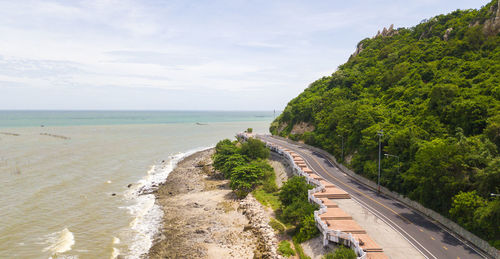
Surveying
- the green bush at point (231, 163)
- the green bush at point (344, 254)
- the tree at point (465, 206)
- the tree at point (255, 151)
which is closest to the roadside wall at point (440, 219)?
the tree at point (465, 206)

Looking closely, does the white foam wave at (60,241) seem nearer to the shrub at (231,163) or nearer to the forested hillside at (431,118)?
the shrub at (231,163)

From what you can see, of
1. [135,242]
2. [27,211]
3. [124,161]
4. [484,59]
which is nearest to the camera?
[135,242]

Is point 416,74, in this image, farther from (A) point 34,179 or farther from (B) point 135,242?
(A) point 34,179

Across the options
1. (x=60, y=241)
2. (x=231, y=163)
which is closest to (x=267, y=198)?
→ (x=231, y=163)

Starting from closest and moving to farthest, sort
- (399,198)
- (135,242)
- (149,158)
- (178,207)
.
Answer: (135,242) < (399,198) < (178,207) < (149,158)

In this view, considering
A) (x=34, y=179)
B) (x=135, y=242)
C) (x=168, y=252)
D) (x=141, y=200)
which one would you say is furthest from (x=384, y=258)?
(x=34, y=179)

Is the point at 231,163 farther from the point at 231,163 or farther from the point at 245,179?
the point at 245,179

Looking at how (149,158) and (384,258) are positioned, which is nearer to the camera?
(384,258)
